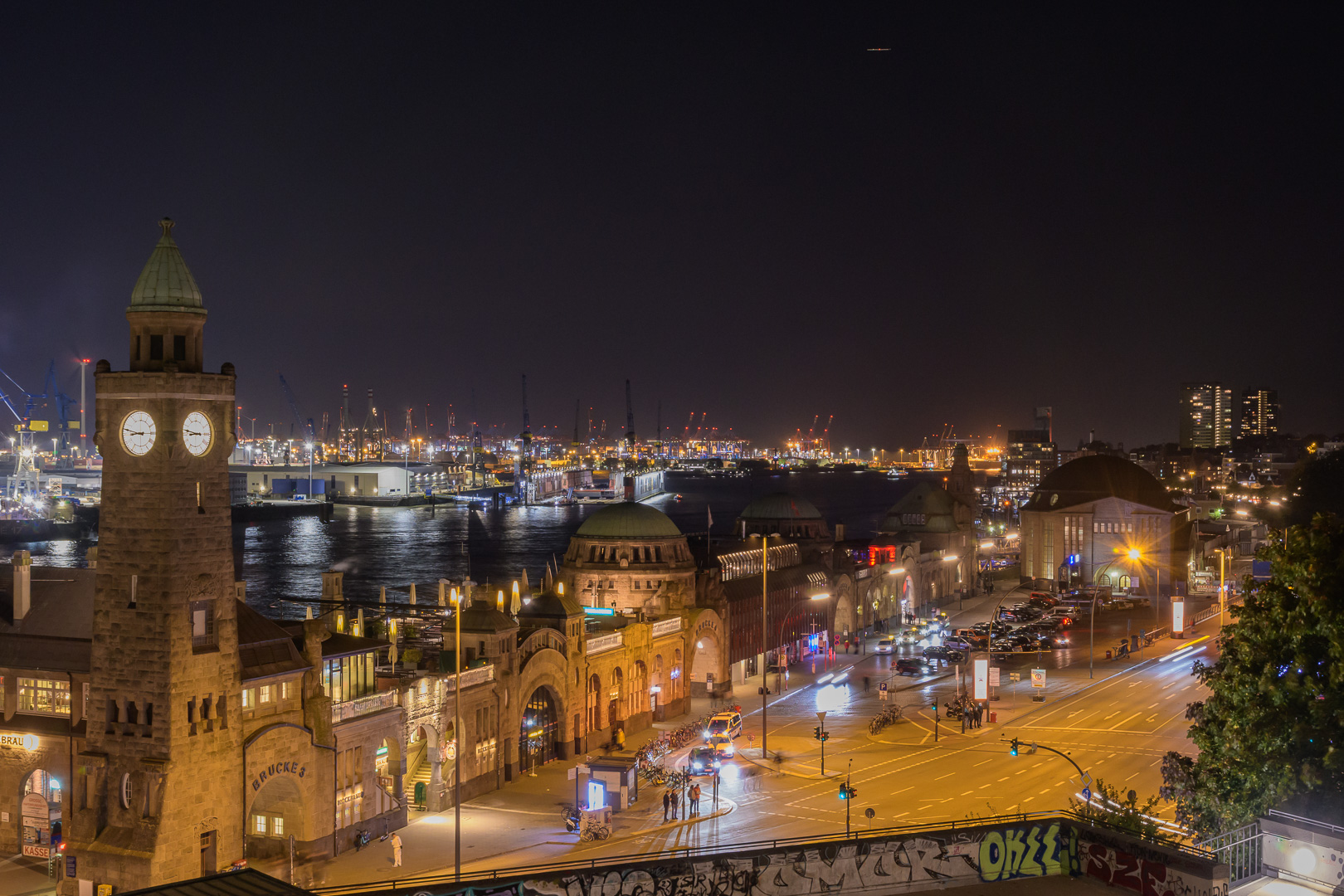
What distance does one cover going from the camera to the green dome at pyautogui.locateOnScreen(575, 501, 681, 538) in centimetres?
8319

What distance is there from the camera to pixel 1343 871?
3209 cm

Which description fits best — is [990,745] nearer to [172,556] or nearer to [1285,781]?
[1285,781]

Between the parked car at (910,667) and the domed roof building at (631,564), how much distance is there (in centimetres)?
1836

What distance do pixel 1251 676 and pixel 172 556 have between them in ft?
113

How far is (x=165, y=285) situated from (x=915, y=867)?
30631 mm

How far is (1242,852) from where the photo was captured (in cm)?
3381

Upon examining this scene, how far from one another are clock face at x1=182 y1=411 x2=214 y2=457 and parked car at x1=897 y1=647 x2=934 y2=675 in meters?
60.5

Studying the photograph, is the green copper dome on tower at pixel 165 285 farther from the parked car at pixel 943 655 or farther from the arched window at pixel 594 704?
the parked car at pixel 943 655

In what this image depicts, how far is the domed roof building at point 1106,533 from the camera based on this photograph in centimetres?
14788

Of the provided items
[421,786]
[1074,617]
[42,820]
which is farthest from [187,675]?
[1074,617]

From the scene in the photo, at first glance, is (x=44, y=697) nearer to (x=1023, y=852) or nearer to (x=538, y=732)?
(x=538, y=732)

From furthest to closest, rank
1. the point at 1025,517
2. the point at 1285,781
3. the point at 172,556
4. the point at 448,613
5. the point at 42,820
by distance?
the point at 1025,517
the point at 448,613
the point at 42,820
the point at 172,556
the point at 1285,781

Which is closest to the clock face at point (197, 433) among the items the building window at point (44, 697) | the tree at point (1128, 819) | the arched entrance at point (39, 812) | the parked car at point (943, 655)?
the building window at point (44, 697)

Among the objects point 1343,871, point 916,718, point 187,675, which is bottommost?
point 916,718
